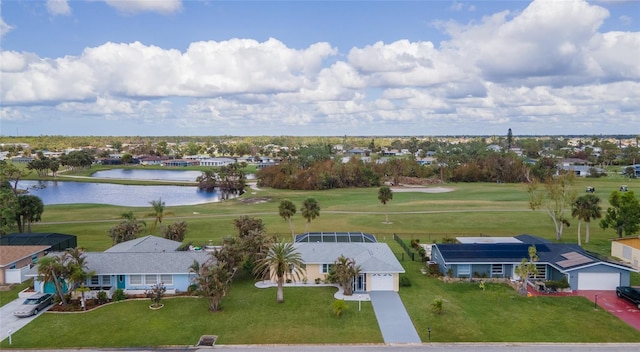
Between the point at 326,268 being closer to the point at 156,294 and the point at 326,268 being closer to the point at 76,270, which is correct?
the point at 156,294

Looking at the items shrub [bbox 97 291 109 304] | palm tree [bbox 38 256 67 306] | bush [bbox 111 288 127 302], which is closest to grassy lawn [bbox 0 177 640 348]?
bush [bbox 111 288 127 302]

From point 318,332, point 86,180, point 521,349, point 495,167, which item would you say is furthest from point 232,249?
point 86,180

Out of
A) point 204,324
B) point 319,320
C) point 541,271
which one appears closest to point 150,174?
point 204,324

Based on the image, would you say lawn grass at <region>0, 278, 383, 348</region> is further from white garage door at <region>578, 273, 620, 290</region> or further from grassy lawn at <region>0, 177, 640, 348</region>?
white garage door at <region>578, 273, 620, 290</region>

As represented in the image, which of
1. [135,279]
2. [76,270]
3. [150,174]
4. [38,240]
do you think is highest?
[76,270]

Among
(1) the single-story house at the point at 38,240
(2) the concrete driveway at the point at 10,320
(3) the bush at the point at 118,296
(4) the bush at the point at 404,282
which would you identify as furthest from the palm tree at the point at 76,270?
(4) the bush at the point at 404,282

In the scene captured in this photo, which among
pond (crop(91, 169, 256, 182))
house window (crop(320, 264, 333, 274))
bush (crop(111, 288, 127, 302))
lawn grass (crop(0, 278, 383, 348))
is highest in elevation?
pond (crop(91, 169, 256, 182))
